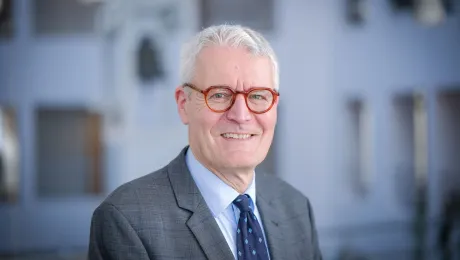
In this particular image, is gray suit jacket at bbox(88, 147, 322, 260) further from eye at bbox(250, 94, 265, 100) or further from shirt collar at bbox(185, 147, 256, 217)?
eye at bbox(250, 94, 265, 100)

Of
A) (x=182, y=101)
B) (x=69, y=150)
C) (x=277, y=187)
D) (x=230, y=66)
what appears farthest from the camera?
(x=69, y=150)

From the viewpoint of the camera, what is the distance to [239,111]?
4.37 feet

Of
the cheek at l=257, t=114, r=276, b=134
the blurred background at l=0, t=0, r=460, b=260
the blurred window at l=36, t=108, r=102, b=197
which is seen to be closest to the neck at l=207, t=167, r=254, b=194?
the cheek at l=257, t=114, r=276, b=134

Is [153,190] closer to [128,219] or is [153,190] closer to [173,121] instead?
[128,219]

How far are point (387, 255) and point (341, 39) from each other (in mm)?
1435

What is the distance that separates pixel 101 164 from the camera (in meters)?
3.80

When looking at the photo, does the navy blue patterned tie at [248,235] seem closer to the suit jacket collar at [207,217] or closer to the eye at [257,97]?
the suit jacket collar at [207,217]

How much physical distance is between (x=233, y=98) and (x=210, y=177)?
20 centimetres

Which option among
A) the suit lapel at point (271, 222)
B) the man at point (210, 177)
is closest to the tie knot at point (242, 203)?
the man at point (210, 177)

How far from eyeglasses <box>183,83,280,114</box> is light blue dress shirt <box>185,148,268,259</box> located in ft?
0.54

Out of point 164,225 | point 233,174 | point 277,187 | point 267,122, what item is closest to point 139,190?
point 164,225

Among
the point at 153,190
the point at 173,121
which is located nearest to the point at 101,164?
the point at 173,121

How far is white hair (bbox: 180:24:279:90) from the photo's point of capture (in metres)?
1.32

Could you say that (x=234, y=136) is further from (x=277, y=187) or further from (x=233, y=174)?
(x=277, y=187)
